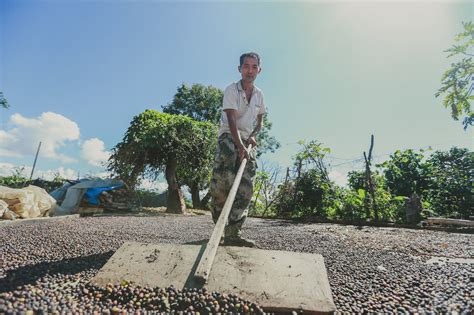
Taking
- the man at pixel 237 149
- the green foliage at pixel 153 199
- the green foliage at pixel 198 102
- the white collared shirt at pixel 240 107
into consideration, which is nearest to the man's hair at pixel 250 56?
the man at pixel 237 149

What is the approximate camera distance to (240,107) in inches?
122

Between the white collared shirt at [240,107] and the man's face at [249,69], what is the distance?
4.5 inches

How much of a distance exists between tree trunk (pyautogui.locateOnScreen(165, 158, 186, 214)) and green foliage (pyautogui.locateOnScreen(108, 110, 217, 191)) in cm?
10

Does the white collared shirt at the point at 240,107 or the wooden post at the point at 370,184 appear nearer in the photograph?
the white collared shirt at the point at 240,107

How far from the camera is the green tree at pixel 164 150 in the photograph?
856cm

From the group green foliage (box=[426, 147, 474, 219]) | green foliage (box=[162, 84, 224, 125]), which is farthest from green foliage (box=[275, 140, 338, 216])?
green foliage (box=[162, 84, 224, 125])

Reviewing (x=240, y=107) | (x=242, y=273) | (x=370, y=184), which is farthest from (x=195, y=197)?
(x=242, y=273)

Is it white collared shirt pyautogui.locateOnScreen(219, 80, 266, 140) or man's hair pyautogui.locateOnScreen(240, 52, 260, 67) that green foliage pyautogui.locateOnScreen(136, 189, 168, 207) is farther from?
man's hair pyautogui.locateOnScreen(240, 52, 260, 67)

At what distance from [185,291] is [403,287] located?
158 centimetres

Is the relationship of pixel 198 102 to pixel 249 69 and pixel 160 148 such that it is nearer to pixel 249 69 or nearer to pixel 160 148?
pixel 160 148

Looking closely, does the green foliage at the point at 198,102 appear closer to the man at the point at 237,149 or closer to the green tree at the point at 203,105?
→ the green tree at the point at 203,105

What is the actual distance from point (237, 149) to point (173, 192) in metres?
6.54

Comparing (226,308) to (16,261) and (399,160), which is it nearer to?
(16,261)

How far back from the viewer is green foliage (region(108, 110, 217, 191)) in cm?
855
